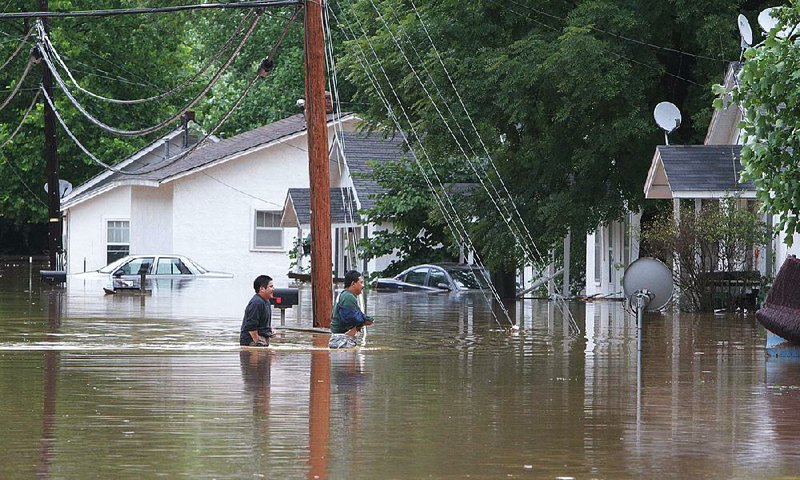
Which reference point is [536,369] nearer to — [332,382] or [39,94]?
[332,382]

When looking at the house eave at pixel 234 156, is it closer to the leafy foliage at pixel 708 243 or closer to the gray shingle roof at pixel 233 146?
the gray shingle roof at pixel 233 146

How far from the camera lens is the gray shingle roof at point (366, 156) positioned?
53156 millimetres

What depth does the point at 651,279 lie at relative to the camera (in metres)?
27.1

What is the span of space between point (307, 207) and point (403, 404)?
Answer: 41.4 metres

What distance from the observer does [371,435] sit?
12828 millimetres

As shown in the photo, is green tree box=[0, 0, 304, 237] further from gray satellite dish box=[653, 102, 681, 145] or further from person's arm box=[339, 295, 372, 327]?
person's arm box=[339, 295, 372, 327]

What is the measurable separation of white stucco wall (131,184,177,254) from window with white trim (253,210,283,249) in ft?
13.2

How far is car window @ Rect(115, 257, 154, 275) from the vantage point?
53.7m

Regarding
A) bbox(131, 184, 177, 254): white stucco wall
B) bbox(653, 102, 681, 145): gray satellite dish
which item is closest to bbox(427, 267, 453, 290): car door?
bbox(653, 102, 681, 145): gray satellite dish

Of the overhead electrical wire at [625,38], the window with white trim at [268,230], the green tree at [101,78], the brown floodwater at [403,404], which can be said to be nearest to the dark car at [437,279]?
the overhead electrical wire at [625,38]

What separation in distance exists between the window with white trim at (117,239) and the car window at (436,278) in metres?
23.0

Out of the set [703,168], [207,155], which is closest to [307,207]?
[207,155]

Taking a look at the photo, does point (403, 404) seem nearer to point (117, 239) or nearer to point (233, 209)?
point (233, 209)

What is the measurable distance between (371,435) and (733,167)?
2245 cm
